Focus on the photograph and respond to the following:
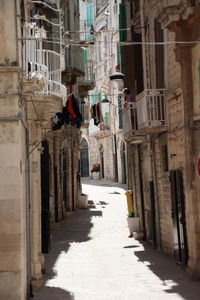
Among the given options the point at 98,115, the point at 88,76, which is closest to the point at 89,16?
the point at 88,76

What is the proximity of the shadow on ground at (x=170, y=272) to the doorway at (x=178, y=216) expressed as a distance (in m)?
0.39

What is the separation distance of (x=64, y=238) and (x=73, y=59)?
10198 mm

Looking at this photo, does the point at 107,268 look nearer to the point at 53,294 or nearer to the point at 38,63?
the point at 53,294

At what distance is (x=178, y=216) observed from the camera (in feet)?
46.3

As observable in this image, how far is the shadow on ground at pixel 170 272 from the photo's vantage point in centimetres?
1112

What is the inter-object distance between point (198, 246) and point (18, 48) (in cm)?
649

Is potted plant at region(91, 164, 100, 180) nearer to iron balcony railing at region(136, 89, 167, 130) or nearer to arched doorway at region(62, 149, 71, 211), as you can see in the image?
arched doorway at region(62, 149, 71, 211)

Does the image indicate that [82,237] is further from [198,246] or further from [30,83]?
[30,83]

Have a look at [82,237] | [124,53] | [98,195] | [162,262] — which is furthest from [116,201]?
[162,262]

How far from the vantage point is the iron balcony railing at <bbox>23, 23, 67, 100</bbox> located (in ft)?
34.9

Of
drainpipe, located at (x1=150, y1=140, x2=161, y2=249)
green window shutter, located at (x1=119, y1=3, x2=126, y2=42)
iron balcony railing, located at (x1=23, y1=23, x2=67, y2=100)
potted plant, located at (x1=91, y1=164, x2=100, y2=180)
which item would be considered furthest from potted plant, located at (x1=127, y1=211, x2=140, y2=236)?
potted plant, located at (x1=91, y1=164, x2=100, y2=180)

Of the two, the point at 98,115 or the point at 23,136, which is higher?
the point at 98,115

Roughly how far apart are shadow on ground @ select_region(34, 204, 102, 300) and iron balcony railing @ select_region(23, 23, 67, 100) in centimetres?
434

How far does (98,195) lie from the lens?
3247 centimetres
